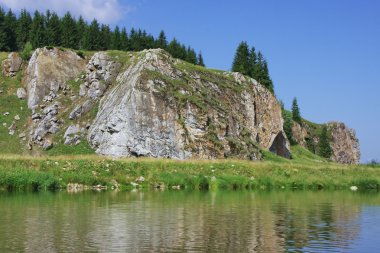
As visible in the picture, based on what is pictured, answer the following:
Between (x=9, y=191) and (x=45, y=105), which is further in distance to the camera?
(x=45, y=105)

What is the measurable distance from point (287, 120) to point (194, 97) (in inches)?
2711

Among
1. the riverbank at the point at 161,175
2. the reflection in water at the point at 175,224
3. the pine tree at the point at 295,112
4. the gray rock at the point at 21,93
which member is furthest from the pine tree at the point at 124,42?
the reflection in water at the point at 175,224

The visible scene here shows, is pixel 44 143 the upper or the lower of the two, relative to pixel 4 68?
lower

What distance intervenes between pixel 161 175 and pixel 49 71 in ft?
164

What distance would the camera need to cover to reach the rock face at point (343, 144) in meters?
182

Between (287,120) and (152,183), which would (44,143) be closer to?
(152,183)

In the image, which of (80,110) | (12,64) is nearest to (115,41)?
(12,64)

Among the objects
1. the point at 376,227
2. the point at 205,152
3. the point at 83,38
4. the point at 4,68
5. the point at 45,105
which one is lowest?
the point at 376,227

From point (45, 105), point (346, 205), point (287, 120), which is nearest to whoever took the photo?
point (346, 205)

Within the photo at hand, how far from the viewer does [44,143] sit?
84.4 metres

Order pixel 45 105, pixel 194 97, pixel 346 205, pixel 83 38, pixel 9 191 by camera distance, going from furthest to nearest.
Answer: pixel 83 38 < pixel 45 105 < pixel 194 97 < pixel 9 191 < pixel 346 205

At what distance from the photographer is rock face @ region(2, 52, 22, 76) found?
102m

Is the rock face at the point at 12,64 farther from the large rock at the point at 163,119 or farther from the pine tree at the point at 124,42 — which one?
the pine tree at the point at 124,42

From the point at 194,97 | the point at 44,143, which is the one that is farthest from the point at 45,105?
the point at 194,97
